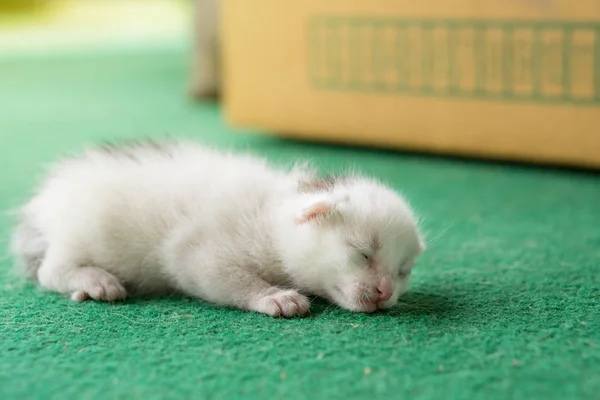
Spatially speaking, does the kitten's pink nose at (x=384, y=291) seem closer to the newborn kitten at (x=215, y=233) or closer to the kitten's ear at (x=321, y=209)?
the newborn kitten at (x=215, y=233)

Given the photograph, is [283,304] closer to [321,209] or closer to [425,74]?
A: [321,209]

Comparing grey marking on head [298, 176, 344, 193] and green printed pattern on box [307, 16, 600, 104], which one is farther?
green printed pattern on box [307, 16, 600, 104]

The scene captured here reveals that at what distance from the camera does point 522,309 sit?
1.60 metres

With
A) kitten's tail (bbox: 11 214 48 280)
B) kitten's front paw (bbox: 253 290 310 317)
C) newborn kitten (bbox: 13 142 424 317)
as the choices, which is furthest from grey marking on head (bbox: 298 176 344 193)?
kitten's tail (bbox: 11 214 48 280)

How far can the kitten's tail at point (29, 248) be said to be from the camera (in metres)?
1.82

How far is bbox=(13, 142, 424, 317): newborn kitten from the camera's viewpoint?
1.57 metres

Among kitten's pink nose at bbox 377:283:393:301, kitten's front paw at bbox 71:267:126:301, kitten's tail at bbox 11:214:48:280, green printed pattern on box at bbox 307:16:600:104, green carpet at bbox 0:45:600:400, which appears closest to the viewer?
green carpet at bbox 0:45:600:400

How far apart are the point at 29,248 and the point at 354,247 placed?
0.72m

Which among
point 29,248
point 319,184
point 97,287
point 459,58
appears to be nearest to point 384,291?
point 319,184

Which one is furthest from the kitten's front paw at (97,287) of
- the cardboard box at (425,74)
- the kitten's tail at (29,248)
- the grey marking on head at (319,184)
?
the cardboard box at (425,74)

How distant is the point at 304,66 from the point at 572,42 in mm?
964

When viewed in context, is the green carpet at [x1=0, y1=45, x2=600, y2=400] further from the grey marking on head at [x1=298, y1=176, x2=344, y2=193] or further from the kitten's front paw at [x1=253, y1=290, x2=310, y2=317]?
the grey marking on head at [x1=298, y1=176, x2=344, y2=193]

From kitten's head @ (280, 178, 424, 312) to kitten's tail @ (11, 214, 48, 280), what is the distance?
0.55 metres

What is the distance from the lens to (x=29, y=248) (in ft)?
6.00
